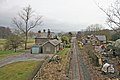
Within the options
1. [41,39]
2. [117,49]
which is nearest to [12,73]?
[117,49]

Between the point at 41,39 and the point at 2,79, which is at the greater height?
the point at 41,39

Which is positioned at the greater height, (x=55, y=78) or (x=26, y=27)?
(x=26, y=27)

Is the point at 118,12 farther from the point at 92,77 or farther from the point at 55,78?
the point at 55,78

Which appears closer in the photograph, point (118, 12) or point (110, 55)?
point (118, 12)

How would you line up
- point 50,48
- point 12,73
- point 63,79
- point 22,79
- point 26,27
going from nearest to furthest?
point 63,79 < point 22,79 < point 12,73 < point 50,48 < point 26,27

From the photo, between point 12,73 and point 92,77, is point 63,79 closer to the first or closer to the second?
point 92,77

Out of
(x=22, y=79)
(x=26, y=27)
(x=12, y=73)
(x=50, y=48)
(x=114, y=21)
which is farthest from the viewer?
(x=26, y=27)

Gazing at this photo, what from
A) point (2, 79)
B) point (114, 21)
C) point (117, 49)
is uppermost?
point (114, 21)

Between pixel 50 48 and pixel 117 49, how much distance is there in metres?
18.5

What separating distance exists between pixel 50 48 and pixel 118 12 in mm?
32301

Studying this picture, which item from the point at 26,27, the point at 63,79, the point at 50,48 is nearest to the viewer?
the point at 63,79

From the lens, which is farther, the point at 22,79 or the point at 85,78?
the point at 22,79

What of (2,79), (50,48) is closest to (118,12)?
(2,79)

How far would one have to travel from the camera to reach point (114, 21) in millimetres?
17797
